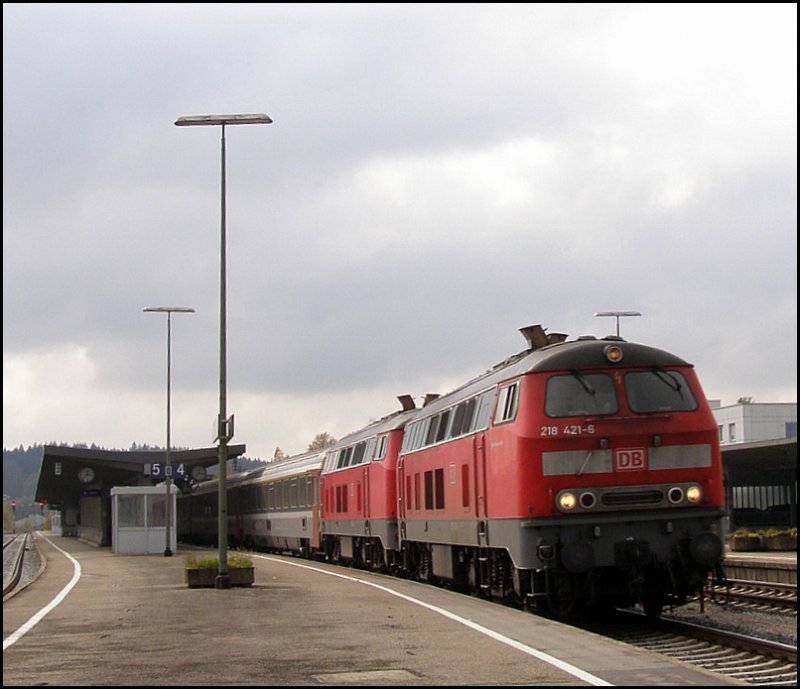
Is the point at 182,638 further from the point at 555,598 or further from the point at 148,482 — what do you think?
the point at 148,482

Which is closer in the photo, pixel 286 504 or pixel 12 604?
pixel 12 604

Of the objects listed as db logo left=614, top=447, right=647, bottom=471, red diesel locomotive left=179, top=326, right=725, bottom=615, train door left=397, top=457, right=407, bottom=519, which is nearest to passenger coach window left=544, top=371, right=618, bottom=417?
red diesel locomotive left=179, top=326, right=725, bottom=615

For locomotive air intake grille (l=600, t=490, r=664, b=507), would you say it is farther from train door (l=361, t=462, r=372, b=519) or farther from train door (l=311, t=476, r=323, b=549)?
train door (l=311, t=476, r=323, b=549)

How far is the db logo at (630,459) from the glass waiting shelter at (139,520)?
3297cm

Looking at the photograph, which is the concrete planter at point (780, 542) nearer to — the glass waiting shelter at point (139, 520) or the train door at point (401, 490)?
the glass waiting shelter at point (139, 520)

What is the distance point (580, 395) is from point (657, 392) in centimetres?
103

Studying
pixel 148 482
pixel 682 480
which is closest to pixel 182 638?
pixel 682 480

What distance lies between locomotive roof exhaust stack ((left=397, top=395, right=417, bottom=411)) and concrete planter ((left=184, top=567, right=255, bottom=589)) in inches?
332

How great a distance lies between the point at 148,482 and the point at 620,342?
2014 inches

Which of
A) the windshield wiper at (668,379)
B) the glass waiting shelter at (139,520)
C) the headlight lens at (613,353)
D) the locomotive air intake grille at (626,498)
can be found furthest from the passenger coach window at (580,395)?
the glass waiting shelter at (139,520)

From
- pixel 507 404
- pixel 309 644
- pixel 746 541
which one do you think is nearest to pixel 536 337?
pixel 507 404

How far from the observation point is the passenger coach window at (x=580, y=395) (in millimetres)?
16703

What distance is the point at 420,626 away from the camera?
15.7 metres

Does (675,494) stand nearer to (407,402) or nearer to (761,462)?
(407,402)
